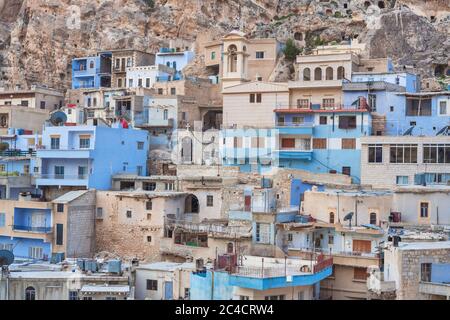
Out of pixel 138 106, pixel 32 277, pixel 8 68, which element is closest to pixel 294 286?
pixel 32 277

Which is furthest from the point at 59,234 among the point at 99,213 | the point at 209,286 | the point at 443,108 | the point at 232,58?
the point at 443,108

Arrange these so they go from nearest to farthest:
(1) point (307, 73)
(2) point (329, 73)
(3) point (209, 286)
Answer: (3) point (209, 286)
(2) point (329, 73)
(1) point (307, 73)

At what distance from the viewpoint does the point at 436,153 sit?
35.3 meters

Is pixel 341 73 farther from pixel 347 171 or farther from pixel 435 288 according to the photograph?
pixel 435 288

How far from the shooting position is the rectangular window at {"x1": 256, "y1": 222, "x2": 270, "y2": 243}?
98.4ft

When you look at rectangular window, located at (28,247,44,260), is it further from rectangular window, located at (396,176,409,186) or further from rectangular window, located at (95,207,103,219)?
rectangular window, located at (396,176,409,186)

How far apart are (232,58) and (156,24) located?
13.9 m

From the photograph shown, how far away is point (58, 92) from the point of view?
52531 millimetres

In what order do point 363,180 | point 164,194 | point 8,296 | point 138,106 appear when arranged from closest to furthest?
point 8,296
point 164,194
point 363,180
point 138,106

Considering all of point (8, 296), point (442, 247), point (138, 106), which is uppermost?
point (138, 106)

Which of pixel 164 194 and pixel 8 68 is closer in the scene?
pixel 164 194

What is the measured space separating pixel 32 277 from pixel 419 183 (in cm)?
1792

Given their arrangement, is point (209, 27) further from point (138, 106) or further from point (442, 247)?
point (442, 247)

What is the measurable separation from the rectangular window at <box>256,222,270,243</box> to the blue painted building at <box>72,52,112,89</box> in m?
27.2
